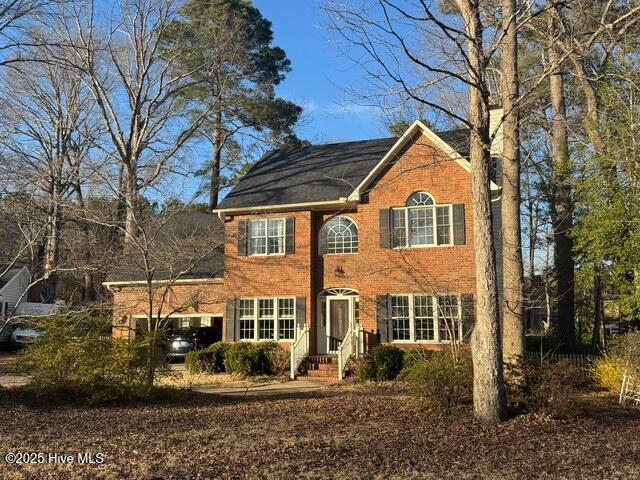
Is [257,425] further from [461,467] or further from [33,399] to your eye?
[33,399]

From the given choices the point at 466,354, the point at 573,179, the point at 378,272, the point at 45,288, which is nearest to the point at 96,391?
the point at 466,354

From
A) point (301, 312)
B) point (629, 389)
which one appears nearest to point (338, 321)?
point (301, 312)

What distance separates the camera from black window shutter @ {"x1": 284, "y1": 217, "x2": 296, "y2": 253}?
2017 centimetres

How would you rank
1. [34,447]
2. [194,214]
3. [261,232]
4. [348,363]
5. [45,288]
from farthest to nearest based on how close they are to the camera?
[45,288], [194,214], [261,232], [348,363], [34,447]

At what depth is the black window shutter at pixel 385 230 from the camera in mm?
18938

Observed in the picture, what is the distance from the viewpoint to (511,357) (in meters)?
10.5

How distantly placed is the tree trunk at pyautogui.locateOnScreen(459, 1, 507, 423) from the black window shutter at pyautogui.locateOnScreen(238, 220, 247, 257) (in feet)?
40.4

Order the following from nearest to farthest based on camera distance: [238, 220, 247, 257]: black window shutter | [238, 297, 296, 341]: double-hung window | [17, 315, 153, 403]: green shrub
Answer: [17, 315, 153, 403]: green shrub, [238, 297, 296, 341]: double-hung window, [238, 220, 247, 257]: black window shutter

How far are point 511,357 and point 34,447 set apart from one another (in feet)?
24.9

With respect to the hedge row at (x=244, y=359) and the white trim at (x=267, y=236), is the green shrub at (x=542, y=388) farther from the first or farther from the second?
the white trim at (x=267, y=236)

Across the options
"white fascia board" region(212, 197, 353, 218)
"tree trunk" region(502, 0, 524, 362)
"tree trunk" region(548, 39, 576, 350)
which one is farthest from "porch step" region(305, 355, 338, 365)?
"tree trunk" region(548, 39, 576, 350)

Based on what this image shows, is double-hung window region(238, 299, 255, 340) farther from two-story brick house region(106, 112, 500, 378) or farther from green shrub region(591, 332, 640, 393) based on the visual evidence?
green shrub region(591, 332, 640, 393)

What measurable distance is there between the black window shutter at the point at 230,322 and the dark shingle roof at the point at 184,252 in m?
1.95

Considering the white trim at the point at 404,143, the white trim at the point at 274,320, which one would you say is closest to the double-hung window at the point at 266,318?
the white trim at the point at 274,320
